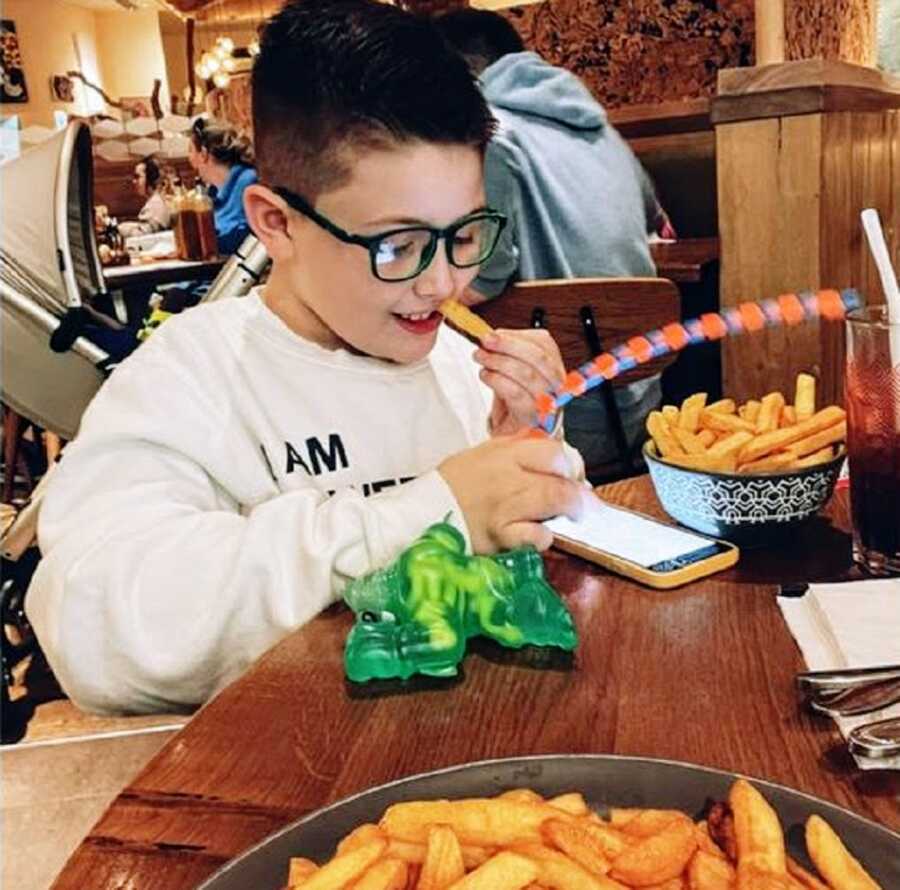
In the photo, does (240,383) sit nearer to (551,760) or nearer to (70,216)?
(551,760)

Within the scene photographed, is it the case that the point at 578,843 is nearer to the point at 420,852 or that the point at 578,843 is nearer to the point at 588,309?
the point at 420,852

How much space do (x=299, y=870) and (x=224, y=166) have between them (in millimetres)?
5904

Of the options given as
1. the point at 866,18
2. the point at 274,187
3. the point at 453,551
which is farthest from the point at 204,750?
the point at 866,18

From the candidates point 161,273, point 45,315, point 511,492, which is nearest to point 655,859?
point 511,492

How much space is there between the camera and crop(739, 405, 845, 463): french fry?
1129 millimetres

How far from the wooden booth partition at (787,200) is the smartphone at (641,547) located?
140 centimetres

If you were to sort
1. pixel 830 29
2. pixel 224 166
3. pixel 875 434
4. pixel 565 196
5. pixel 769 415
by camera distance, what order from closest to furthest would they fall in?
pixel 875 434
pixel 769 415
pixel 565 196
pixel 830 29
pixel 224 166

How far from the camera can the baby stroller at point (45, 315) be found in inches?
110

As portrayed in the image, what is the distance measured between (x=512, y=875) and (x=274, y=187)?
1014 millimetres

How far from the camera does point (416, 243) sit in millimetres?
1197

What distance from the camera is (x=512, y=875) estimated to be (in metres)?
0.53

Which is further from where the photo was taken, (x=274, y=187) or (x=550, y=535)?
(x=274, y=187)

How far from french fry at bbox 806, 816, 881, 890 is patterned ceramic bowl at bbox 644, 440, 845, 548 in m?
0.57

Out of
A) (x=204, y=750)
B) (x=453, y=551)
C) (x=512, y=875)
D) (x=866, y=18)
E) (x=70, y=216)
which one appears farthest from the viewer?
(x=866, y=18)
